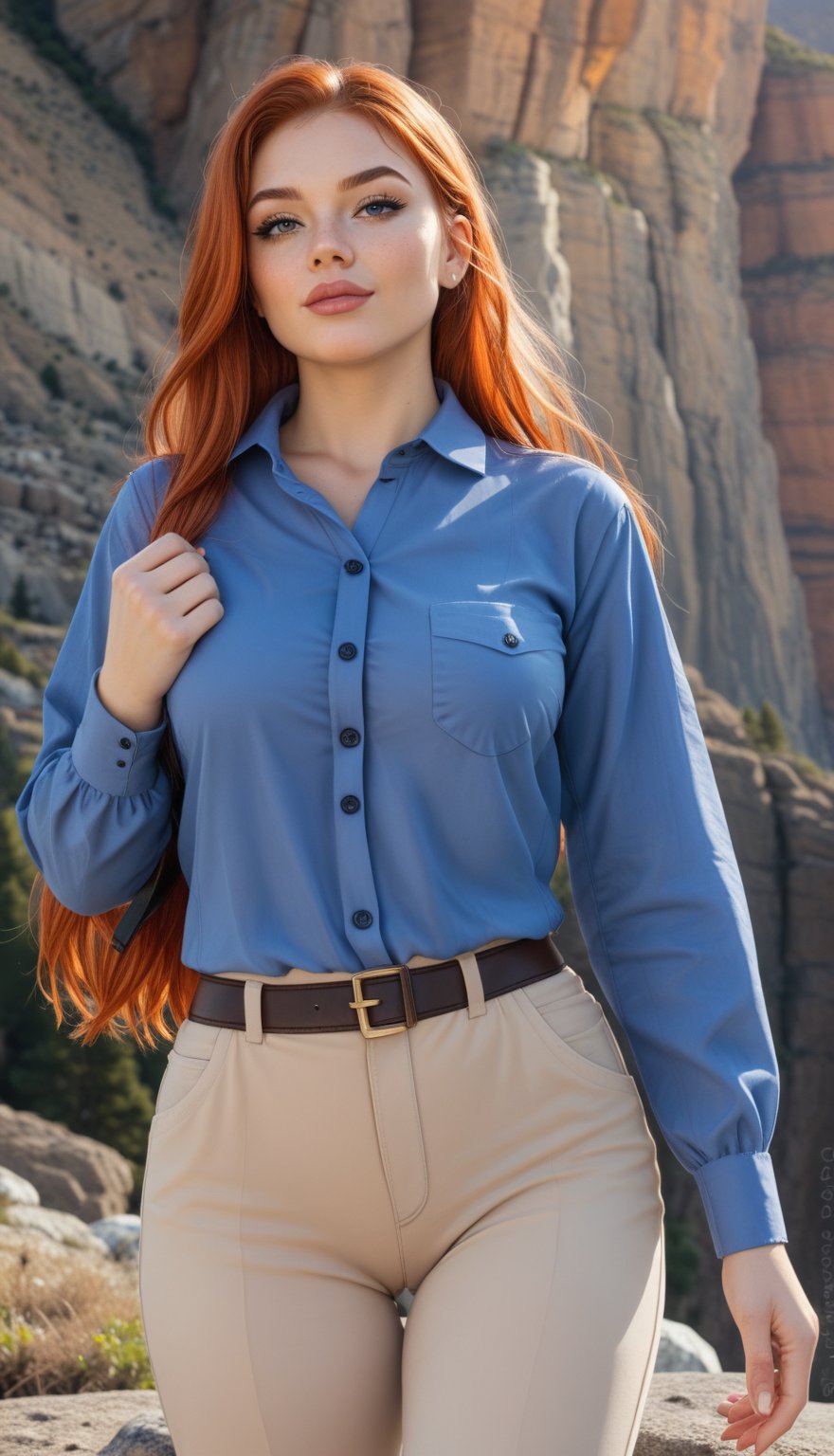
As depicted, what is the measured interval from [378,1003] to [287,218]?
3.52 ft

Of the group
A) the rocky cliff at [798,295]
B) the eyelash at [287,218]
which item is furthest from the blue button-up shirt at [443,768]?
the rocky cliff at [798,295]

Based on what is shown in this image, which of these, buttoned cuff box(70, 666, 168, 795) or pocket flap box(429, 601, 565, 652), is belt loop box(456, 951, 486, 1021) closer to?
pocket flap box(429, 601, 565, 652)

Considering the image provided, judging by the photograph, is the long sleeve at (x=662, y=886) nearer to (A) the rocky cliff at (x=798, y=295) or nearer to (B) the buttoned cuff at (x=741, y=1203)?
(B) the buttoned cuff at (x=741, y=1203)

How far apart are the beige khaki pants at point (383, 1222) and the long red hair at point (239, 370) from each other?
0.42 m

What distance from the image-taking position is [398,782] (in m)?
2.05

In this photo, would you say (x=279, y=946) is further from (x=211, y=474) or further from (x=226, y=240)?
(x=226, y=240)

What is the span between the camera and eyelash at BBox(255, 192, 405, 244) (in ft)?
7.53

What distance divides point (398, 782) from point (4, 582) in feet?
99.7

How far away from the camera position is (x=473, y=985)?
198cm

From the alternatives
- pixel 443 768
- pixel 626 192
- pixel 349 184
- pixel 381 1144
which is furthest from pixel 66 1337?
pixel 626 192

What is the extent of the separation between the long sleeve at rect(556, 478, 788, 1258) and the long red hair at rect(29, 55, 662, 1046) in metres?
0.22

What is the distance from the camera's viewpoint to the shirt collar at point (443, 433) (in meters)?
2.28

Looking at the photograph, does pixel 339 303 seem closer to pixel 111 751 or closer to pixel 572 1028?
pixel 111 751

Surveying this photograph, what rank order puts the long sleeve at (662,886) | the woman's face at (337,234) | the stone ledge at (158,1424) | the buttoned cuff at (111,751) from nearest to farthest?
the long sleeve at (662,886) → the buttoned cuff at (111,751) → the woman's face at (337,234) → the stone ledge at (158,1424)
